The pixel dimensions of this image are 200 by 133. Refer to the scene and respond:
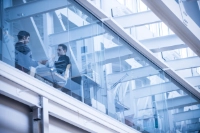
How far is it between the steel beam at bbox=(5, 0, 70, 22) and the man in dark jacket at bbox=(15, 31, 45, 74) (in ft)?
0.78

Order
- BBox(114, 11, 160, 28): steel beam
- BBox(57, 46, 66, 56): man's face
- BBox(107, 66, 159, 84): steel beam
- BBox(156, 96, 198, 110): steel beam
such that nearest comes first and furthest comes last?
A: BBox(57, 46, 66, 56): man's face → BBox(107, 66, 159, 84): steel beam → BBox(114, 11, 160, 28): steel beam → BBox(156, 96, 198, 110): steel beam

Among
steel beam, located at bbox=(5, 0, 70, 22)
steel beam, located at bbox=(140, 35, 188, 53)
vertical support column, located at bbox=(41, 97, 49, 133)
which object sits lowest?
vertical support column, located at bbox=(41, 97, 49, 133)

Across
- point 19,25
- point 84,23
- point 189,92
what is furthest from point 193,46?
point 189,92

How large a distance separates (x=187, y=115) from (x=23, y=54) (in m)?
7.52

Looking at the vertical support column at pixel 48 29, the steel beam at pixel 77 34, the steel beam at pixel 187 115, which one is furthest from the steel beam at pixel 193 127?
the vertical support column at pixel 48 29

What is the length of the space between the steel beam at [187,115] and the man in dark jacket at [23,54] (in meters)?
6.33

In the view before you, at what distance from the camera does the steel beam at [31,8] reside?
587 cm

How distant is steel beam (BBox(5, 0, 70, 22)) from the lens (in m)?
5.87

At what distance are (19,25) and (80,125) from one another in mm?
1951

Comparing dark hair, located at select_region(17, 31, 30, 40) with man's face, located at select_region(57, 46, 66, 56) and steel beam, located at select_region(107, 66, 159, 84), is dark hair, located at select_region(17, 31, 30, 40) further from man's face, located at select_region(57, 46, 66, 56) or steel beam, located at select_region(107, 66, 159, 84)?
steel beam, located at select_region(107, 66, 159, 84)

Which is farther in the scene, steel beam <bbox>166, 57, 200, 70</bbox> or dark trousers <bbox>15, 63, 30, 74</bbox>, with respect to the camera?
steel beam <bbox>166, 57, 200, 70</bbox>

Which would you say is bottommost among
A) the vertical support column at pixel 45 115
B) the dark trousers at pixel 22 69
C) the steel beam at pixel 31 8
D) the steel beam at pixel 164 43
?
the vertical support column at pixel 45 115

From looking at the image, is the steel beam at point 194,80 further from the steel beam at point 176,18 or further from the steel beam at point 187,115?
the steel beam at point 176,18

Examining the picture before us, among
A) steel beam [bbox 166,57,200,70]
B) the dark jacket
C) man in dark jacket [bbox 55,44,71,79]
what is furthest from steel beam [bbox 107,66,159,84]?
the dark jacket
